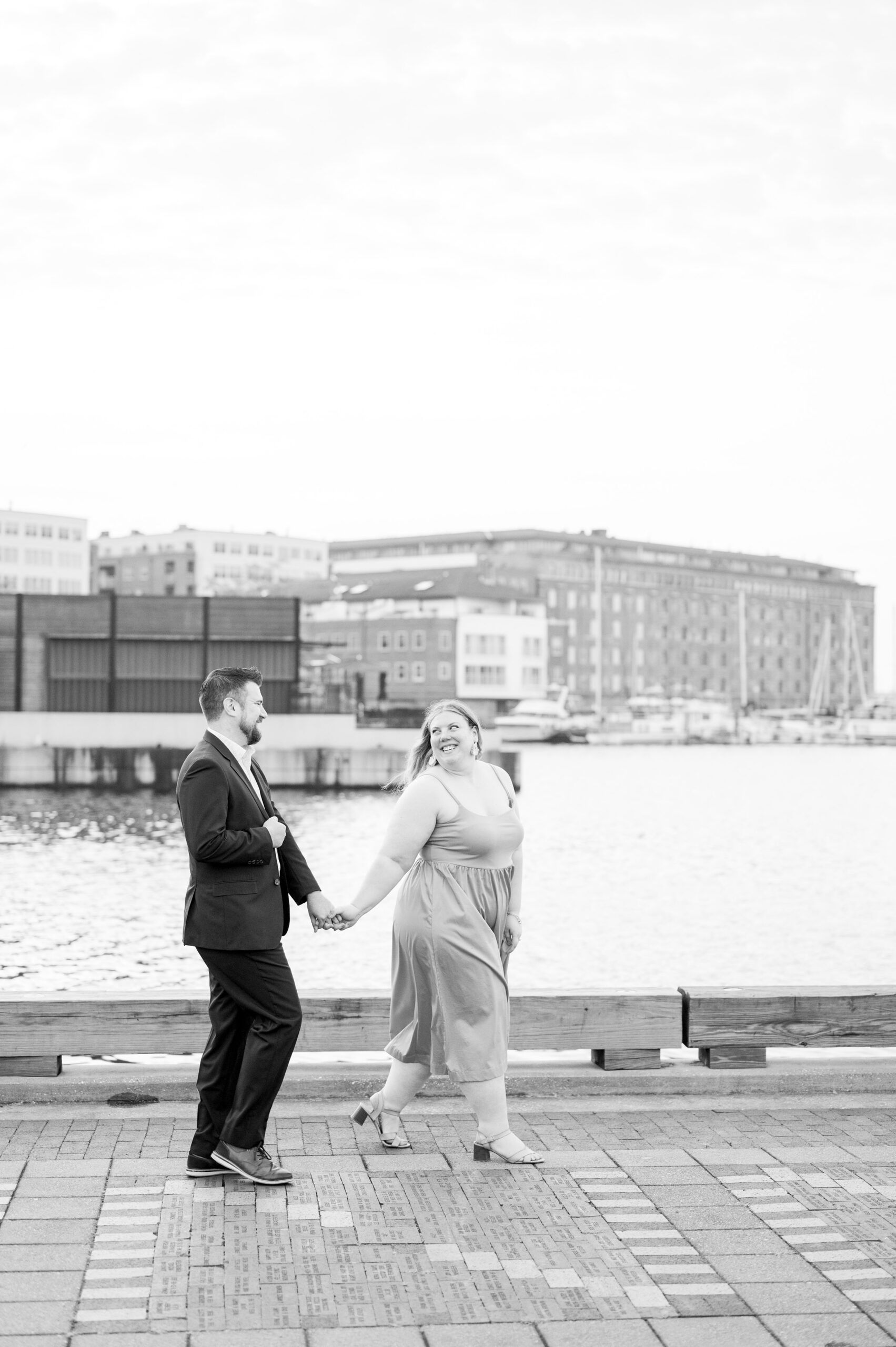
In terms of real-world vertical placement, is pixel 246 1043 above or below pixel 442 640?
below

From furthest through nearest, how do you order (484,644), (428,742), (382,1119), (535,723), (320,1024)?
(484,644)
(535,723)
(320,1024)
(428,742)
(382,1119)

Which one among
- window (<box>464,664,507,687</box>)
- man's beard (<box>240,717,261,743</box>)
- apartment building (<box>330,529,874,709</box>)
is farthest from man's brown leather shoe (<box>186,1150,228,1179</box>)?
apartment building (<box>330,529,874,709</box>)

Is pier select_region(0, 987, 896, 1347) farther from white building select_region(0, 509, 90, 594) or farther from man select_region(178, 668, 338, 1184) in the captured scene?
white building select_region(0, 509, 90, 594)

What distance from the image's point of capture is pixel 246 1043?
6.71m

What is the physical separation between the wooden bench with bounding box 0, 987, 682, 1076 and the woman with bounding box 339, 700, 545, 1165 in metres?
0.74

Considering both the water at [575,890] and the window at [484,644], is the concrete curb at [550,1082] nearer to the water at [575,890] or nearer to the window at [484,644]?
the water at [575,890]

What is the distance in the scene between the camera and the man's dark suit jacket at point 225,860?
6523 mm

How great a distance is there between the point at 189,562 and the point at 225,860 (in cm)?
17855

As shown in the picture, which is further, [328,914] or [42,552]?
[42,552]

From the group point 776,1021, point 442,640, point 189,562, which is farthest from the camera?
point 189,562

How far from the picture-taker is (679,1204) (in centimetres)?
624

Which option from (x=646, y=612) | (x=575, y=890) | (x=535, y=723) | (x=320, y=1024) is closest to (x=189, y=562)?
(x=646, y=612)

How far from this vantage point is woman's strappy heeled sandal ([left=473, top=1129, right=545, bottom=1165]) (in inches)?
268

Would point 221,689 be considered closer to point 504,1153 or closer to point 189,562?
point 504,1153
